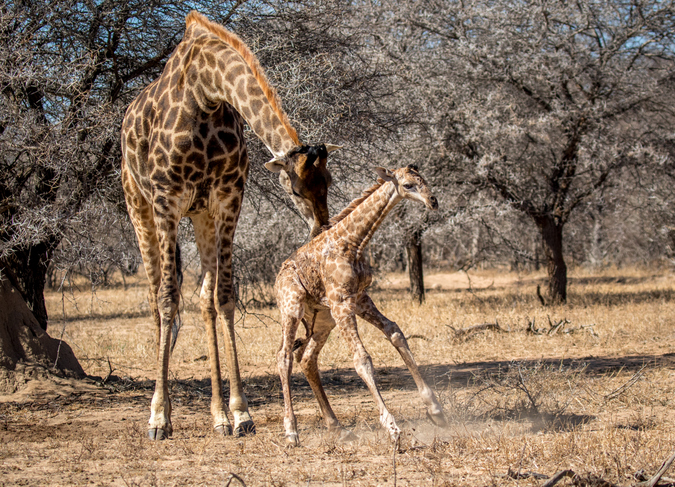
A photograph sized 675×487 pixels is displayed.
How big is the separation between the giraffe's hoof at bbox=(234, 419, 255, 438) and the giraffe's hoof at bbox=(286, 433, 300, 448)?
590mm

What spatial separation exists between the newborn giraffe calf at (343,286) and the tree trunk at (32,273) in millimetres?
3560

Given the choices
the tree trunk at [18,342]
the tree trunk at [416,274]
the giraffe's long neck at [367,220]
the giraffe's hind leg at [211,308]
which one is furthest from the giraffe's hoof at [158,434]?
the tree trunk at [416,274]

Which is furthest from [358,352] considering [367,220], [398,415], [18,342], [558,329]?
[558,329]

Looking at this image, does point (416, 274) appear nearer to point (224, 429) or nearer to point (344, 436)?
point (224, 429)

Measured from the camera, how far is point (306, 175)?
4.43m

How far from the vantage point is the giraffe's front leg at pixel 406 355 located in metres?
4.66

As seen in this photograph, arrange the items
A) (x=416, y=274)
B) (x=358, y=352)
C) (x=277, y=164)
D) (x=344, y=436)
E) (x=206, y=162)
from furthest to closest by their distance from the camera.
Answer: (x=416, y=274), (x=206, y=162), (x=344, y=436), (x=358, y=352), (x=277, y=164)

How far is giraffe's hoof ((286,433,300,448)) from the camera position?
454cm

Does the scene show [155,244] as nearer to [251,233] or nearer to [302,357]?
[302,357]

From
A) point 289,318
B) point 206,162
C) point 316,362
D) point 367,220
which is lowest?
point 316,362

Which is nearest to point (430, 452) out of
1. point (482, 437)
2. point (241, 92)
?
point (482, 437)

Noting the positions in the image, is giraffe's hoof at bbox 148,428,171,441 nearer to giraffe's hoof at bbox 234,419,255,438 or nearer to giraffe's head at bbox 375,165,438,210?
giraffe's hoof at bbox 234,419,255,438

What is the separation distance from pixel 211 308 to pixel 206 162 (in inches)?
49.5

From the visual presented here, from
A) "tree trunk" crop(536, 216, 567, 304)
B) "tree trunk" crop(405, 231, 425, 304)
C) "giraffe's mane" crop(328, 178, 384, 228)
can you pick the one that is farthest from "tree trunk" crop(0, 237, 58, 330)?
"tree trunk" crop(536, 216, 567, 304)
